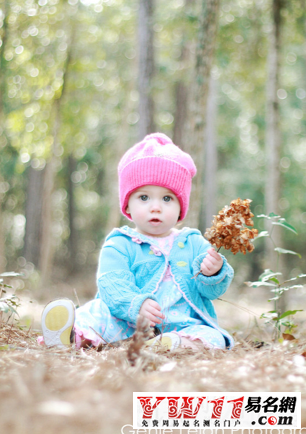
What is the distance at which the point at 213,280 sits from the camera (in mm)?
2516

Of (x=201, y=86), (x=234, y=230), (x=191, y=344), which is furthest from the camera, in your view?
(x=201, y=86)

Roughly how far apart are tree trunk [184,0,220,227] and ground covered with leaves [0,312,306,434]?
231 cm

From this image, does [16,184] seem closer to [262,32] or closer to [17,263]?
[17,263]

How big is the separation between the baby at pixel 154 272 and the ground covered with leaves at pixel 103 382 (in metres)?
0.38

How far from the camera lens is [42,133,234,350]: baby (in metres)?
2.39

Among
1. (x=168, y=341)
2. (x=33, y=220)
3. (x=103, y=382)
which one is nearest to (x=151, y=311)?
(x=168, y=341)

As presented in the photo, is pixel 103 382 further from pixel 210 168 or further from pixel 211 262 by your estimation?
pixel 210 168

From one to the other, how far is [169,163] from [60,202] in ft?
48.4

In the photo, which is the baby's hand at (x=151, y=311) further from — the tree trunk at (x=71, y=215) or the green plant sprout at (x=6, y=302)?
the tree trunk at (x=71, y=215)

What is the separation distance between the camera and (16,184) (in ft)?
44.8

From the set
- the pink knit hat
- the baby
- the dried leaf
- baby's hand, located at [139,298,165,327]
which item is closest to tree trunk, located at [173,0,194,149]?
the pink knit hat

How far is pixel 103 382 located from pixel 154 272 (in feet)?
4.27

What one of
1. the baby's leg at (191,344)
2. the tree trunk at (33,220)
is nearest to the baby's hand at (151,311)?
the baby's leg at (191,344)

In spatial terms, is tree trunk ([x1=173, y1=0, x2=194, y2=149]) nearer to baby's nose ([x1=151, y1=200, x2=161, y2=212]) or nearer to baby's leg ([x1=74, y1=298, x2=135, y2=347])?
baby's nose ([x1=151, y1=200, x2=161, y2=212])
